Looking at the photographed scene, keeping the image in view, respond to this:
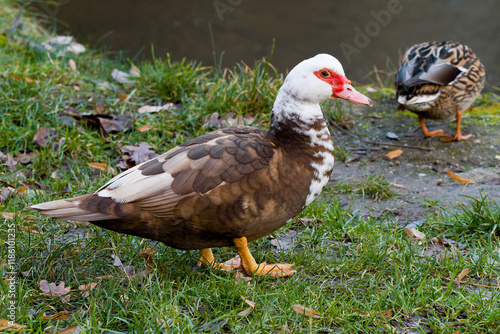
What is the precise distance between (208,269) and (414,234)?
1386mm

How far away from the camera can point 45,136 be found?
4.52 metres

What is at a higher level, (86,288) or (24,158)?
(86,288)

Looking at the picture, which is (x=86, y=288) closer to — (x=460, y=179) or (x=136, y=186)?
(x=136, y=186)

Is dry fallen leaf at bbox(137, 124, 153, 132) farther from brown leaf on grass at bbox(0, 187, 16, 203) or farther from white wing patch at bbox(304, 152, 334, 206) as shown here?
white wing patch at bbox(304, 152, 334, 206)

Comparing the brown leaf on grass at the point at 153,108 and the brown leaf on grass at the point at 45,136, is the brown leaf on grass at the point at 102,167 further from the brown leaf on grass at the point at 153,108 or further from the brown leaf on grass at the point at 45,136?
the brown leaf on grass at the point at 153,108

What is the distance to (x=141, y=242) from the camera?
3438 millimetres

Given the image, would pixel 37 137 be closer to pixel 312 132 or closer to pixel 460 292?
pixel 312 132

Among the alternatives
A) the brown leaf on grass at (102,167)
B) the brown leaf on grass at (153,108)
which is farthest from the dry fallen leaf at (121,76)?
the brown leaf on grass at (102,167)

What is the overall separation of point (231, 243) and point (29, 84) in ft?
9.38

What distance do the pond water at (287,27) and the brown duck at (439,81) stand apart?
10.3ft

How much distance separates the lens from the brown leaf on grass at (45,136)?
4.45 m

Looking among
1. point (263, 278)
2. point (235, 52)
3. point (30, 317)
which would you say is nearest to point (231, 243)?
point (263, 278)

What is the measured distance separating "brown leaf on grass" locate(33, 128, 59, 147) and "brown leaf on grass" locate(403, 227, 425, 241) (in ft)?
9.37

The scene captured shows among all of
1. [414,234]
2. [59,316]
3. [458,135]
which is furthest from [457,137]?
[59,316]
